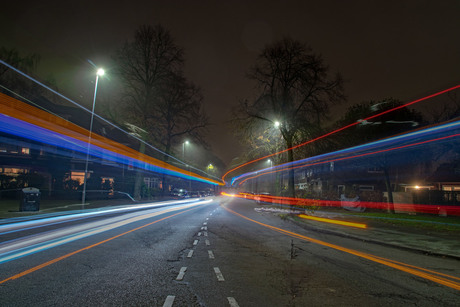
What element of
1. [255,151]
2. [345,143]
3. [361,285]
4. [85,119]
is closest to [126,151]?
[85,119]

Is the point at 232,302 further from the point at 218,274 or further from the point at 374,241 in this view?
the point at 374,241

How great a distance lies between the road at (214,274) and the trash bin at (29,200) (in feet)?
23.4

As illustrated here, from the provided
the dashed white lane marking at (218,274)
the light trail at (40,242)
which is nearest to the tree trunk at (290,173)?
the light trail at (40,242)

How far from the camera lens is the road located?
434cm

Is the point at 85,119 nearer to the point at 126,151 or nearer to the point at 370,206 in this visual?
the point at 126,151

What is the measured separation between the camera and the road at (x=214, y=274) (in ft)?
14.2

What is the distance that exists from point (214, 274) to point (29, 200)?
49.3ft

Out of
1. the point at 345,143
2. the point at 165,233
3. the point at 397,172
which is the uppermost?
the point at 345,143

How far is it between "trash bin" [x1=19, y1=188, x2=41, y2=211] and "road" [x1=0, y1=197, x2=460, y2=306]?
7.12m

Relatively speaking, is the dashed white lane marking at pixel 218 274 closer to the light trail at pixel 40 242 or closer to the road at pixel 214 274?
the road at pixel 214 274

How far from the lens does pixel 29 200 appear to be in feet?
52.0

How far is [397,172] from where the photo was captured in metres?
36.0

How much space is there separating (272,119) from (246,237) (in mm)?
14825

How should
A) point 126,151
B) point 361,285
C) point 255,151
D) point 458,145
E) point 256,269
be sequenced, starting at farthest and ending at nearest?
point 126,151 < point 255,151 < point 458,145 < point 256,269 < point 361,285
